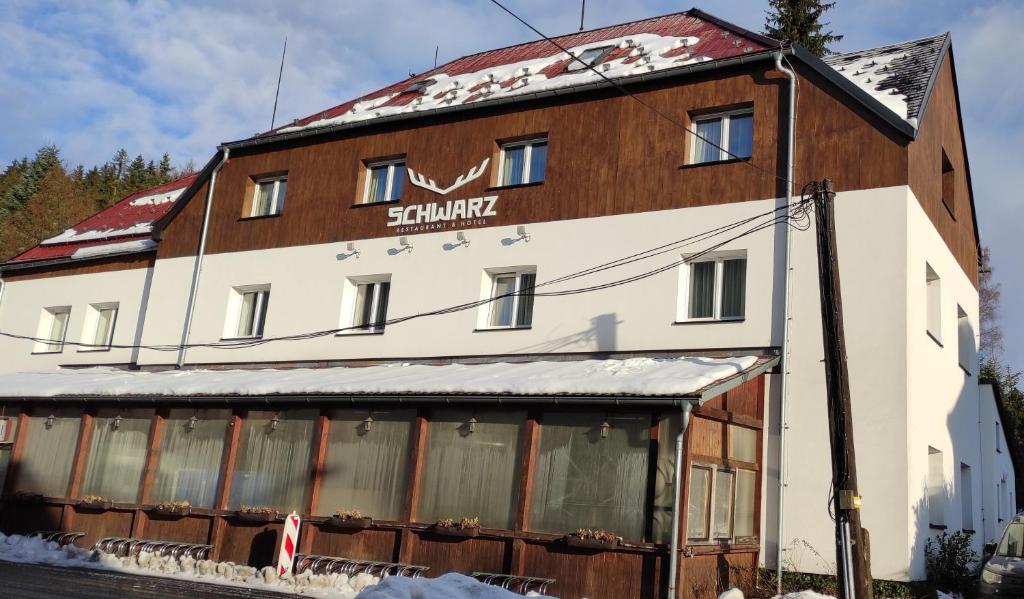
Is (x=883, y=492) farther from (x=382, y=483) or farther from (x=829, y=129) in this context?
(x=382, y=483)

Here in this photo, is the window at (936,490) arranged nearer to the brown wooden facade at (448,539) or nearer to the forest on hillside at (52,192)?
the brown wooden facade at (448,539)

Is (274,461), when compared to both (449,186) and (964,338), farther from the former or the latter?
(964,338)

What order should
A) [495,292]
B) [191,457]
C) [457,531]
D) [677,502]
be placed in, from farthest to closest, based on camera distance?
[495,292] < [191,457] < [457,531] < [677,502]

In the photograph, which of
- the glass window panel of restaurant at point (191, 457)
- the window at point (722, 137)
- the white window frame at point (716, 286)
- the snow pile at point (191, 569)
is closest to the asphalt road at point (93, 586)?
the snow pile at point (191, 569)

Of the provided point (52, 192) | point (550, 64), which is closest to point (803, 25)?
point (550, 64)

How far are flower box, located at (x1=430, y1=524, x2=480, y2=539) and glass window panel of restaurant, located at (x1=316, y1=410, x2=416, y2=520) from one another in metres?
0.91

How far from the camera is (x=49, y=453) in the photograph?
19.4 meters

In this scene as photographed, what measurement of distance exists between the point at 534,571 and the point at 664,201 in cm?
712

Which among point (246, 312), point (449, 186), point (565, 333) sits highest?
point (449, 186)

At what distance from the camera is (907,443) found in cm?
1396

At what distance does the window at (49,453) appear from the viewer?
19.0 meters

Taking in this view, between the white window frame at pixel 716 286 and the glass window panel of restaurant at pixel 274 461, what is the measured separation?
6.60m

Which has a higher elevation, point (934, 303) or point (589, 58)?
point (589, 58)

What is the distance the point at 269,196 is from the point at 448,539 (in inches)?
455
